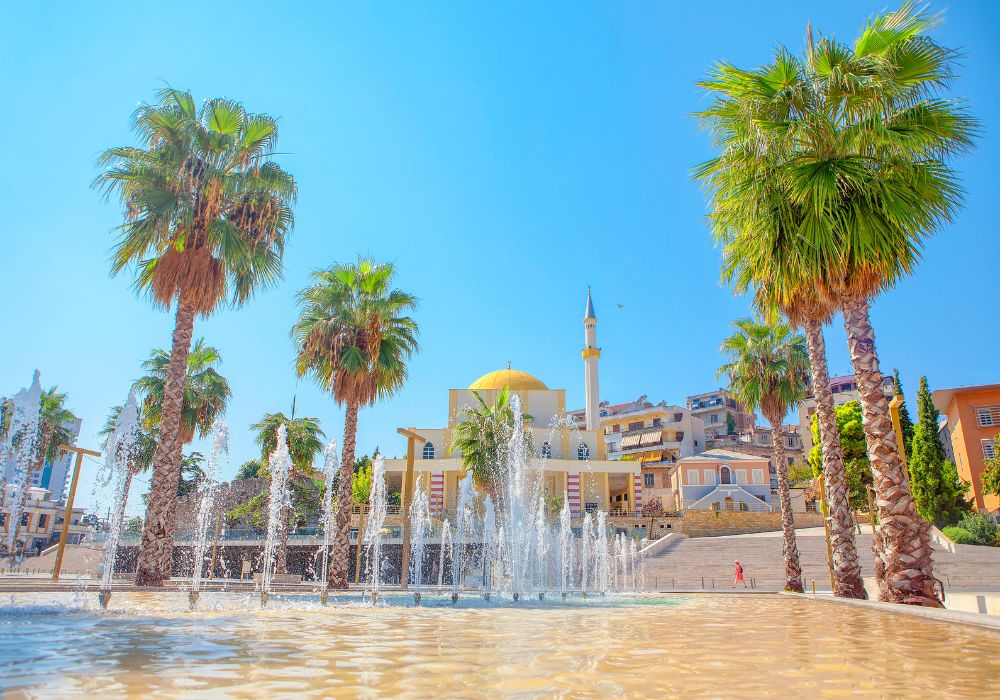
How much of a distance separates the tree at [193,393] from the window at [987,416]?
1467 inches

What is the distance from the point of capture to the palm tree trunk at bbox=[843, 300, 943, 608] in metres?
10.1

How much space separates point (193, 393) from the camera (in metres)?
23.8

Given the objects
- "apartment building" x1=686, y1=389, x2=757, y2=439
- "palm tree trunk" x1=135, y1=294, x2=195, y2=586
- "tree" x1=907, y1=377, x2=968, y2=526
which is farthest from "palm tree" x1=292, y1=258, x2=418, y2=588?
"apartment building" x1=686, y1=389, x2=757, y2=439

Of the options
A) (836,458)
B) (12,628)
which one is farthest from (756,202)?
(12,628)

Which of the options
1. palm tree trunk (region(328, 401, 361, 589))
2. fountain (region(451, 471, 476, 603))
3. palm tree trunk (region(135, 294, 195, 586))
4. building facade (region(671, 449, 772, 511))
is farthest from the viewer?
building facade (region(671, 449, 772, 511))

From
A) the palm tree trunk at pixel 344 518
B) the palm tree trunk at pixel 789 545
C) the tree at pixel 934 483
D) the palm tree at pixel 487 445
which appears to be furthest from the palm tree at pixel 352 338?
the tree at pixel 934 483

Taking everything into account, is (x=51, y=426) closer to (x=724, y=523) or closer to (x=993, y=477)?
(x=724, y=523)

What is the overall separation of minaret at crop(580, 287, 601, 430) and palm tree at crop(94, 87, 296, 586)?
35.5 m

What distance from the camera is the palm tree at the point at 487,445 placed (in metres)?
27.6

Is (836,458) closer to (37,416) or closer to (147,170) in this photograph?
(147,170)

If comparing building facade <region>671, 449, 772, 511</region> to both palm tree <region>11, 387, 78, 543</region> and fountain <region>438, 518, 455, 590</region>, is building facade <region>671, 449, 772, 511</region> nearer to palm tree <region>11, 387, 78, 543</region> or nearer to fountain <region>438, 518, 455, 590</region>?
fountain <region>438, 518, 455, 590</region>

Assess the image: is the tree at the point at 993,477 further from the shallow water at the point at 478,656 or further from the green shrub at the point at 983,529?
the shallow water at the point at 478,656

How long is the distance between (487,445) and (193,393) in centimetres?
1127

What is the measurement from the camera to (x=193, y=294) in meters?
16.0
